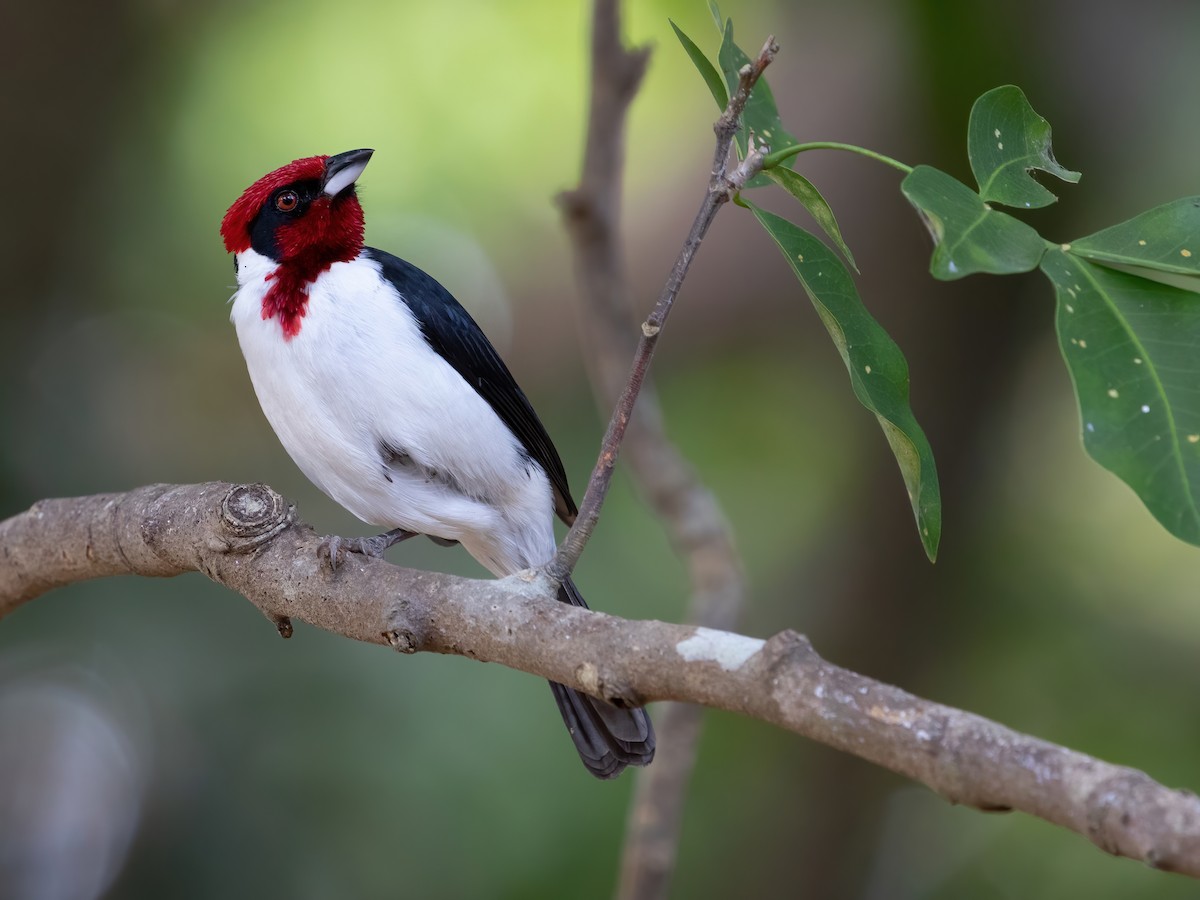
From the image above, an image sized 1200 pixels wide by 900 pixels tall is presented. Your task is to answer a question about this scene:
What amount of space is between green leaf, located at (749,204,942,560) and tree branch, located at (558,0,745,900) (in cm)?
165

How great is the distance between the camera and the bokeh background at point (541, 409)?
14.2 ft

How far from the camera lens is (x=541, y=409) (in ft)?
17.6

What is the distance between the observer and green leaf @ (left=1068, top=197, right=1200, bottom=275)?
1.46 metres

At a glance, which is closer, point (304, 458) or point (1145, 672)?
point (304, 458)

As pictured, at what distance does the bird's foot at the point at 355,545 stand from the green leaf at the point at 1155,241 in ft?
3.75

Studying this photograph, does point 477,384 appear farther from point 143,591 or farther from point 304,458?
point 143,591

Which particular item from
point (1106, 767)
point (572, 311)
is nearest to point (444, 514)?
point (1106, 767)

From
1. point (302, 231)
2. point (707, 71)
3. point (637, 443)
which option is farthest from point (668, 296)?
point (637, 443)

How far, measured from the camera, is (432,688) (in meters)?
4.80

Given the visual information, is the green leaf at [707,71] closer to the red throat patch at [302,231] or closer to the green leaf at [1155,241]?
the green leaf at [1155,241]

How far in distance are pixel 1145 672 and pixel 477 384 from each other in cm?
313

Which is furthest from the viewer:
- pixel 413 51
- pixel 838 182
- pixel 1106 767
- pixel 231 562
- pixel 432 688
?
pixel 413 51

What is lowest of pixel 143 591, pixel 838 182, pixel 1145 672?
pixel 143 591

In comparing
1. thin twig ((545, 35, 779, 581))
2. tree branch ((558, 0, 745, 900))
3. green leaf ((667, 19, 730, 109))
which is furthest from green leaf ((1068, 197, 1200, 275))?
tree branch ((558, 0, 745, 900))
